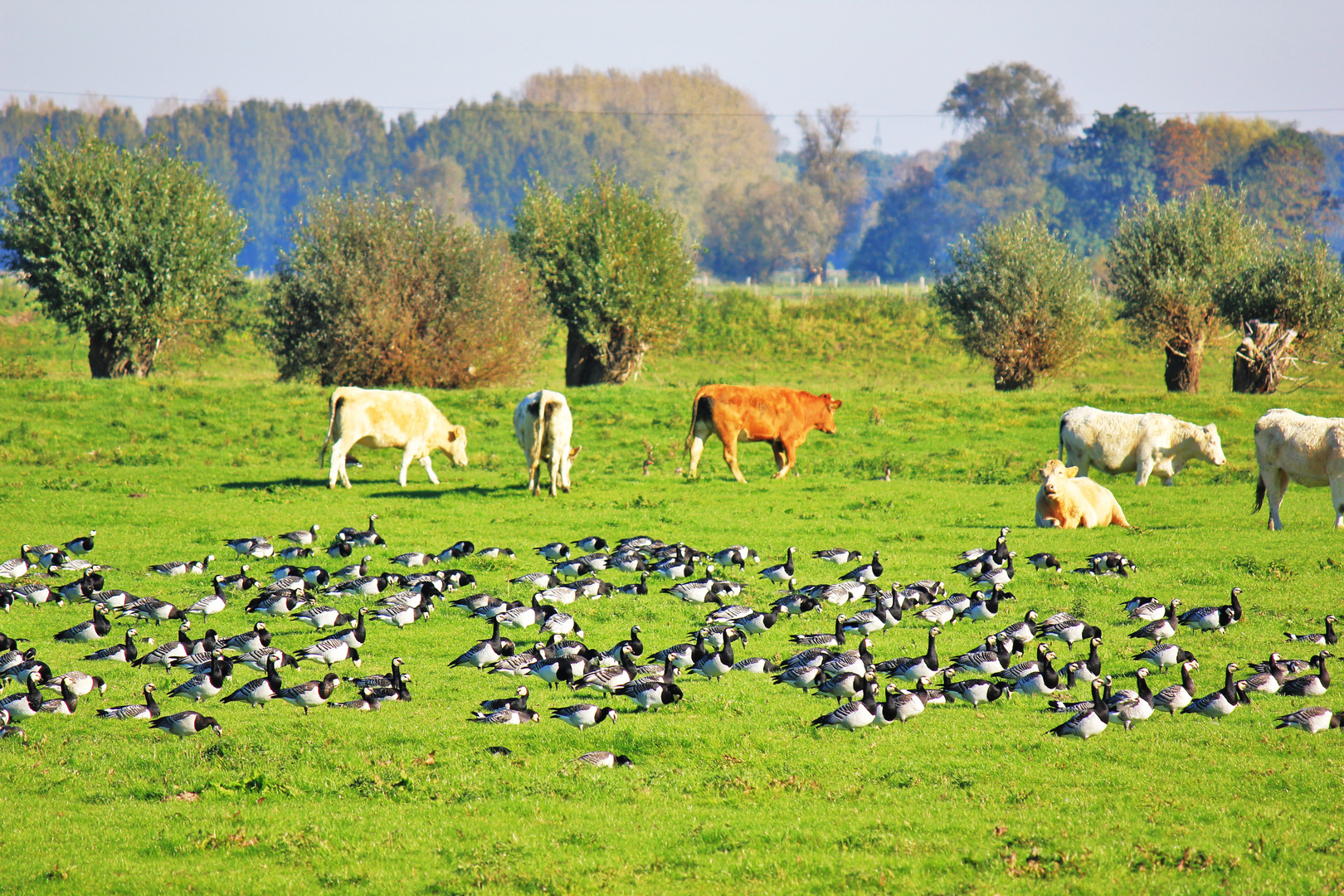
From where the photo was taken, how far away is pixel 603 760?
32.0 ft

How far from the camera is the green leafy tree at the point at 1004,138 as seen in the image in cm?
13838

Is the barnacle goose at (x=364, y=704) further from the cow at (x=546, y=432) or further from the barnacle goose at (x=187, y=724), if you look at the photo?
the cow at (x=546, y=432)

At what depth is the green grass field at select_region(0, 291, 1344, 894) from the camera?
7.72 meters

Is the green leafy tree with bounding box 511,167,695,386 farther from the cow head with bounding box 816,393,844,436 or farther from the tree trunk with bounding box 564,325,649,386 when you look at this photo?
the cow head with bounding box 816,393,844,436

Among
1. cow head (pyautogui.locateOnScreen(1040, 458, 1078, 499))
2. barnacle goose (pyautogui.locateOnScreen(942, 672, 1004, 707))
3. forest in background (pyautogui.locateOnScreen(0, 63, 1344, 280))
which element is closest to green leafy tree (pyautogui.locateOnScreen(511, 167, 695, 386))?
cow head (pyautogui.locateOnScreen(1040, 458, 1078, 499))

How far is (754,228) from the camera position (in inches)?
5340

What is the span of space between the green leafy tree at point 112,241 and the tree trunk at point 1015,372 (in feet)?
107

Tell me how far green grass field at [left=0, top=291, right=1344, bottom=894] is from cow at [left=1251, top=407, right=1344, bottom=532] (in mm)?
924

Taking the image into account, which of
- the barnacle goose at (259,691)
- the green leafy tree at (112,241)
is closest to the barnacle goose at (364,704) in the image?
the barnacle goose at (259,691)

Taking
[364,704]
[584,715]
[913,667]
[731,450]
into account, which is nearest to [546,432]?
[731,450]

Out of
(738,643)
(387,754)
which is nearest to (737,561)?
(738,643)

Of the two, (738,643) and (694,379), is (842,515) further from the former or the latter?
(694,379)

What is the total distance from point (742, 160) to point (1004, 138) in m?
50.5

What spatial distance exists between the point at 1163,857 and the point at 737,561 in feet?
35.8
